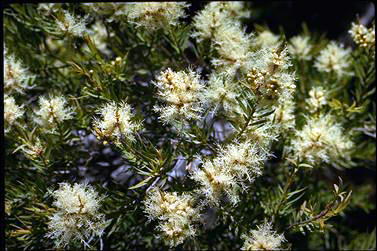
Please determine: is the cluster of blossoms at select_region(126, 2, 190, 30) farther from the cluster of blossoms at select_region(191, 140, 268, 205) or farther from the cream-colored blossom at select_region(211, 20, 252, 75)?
the cluster of blossoms at select_region(191, 140, 268, 205)

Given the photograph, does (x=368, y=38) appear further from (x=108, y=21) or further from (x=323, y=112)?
(x=108, y=21)

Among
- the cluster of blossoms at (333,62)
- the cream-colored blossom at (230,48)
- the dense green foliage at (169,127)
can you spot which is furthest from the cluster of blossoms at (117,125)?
the cluster of blossoms at (333,62)

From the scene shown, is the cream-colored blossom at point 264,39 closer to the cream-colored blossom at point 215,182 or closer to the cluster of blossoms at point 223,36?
the cluster of blossoms at point 223,36

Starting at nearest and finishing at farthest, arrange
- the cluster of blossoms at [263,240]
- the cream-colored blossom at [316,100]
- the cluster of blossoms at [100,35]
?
the cluster of blossoms at [263,240], the cream-colored blossom at [316,100], the cluster of blossoms at [100,35]

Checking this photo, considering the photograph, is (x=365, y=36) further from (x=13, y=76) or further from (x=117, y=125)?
(x=13, y=76)

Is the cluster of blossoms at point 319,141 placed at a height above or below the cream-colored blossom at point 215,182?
above
